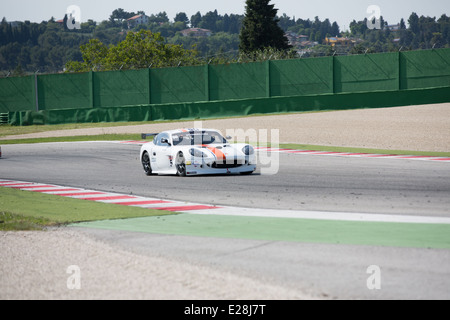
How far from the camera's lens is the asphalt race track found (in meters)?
6.35

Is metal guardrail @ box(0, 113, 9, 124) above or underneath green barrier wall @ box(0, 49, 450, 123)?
underneath

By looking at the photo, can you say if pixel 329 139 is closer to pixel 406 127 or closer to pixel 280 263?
pixel 406 127

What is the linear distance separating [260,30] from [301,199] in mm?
64555

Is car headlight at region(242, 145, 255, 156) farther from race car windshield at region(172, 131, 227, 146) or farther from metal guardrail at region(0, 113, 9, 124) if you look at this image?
metal guardrail at region(0, 113, 9, 124)

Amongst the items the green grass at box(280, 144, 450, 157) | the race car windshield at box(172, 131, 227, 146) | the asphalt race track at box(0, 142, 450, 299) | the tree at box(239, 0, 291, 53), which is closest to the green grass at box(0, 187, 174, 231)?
the asphalt race track at box(0, 142, 450, 299)

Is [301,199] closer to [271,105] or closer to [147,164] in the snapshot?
[147,164]

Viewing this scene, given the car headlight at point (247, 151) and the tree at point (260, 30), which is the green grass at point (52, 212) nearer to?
the car headlight at point (247, 151)

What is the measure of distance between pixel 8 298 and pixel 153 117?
33.8 m

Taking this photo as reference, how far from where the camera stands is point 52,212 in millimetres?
11102

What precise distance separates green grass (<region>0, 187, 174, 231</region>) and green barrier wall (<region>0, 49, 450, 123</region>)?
2769 centimetres

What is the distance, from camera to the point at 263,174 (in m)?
16.4

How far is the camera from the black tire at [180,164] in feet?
53.5

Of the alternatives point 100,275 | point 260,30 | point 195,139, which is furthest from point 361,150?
point 260,30

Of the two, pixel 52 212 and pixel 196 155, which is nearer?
pixel 52 212
